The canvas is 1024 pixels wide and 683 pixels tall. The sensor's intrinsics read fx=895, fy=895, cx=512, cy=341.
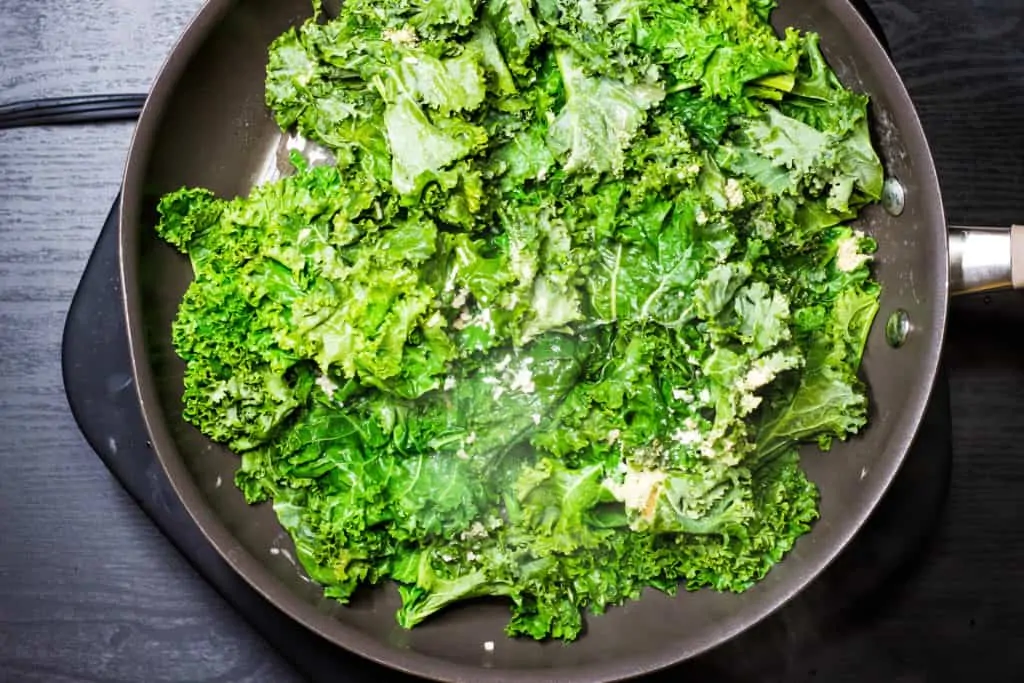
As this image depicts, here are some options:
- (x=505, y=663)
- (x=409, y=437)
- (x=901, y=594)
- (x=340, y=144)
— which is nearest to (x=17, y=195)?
(x=340, y=144)

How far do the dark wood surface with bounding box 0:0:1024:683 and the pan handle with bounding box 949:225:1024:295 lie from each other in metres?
0.53

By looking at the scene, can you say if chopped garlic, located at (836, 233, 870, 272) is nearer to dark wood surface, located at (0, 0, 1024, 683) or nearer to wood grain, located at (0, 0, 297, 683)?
dark wood surface, located at (0, 0, 1024, 683)

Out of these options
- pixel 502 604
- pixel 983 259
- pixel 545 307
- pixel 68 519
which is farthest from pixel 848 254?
pixel 68 519

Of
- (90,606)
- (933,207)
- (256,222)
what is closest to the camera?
(933,207)

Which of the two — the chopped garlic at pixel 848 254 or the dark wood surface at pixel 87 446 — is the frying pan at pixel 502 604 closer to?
the chopped garlic at pixel 848 254

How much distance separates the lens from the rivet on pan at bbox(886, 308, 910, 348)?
2113 mm

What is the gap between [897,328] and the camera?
2139mm

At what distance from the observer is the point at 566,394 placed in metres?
2.08

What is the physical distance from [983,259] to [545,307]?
40.3 inches

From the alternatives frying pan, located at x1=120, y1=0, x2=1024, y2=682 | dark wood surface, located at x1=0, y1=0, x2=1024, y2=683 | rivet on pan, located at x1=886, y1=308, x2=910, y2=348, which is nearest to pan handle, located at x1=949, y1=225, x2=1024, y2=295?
frying pan, located at x1=120, y1=0, x2=1024, y2=682

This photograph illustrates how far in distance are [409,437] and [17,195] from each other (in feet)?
4.61

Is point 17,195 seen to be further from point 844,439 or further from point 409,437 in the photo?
point 844,439

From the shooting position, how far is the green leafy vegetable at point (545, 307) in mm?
1978

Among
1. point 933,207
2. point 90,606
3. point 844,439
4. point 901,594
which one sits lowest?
point 901,594
